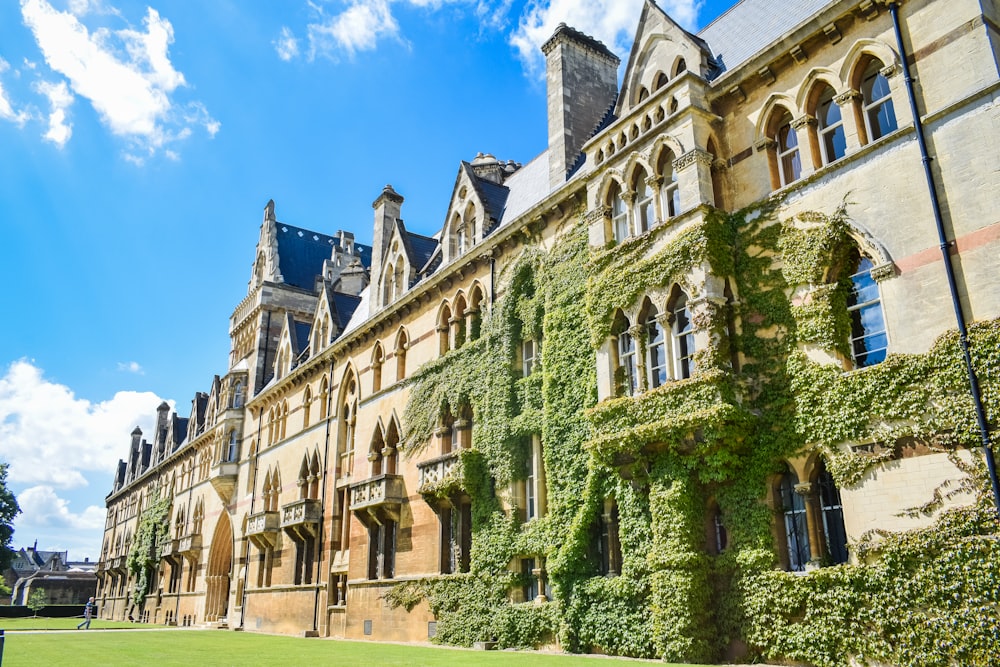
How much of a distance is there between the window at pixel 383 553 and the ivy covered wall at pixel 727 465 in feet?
18.1

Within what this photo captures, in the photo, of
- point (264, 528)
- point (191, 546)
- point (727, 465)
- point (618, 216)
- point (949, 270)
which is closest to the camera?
point (949, 270)

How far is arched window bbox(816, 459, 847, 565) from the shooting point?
1459cm

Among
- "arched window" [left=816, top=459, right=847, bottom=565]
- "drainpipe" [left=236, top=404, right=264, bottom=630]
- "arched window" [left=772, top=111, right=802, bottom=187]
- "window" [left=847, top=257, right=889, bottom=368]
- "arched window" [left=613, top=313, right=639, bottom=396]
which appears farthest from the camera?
"drainpipe" [left=236, top=404, right=264, bottom=630]

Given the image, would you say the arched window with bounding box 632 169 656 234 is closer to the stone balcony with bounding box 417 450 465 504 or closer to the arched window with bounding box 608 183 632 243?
the arched window with bounding box 608 183 632 243

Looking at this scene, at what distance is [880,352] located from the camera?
1466 centimetres

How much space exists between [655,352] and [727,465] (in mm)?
3684

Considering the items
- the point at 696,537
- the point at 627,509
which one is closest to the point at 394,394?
the point at 627,509

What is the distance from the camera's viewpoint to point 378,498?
28.0 meters

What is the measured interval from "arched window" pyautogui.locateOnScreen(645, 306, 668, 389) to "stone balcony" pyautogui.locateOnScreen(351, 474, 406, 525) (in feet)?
41.6

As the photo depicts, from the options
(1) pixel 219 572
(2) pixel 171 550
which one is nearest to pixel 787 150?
(1) pixel 219 572

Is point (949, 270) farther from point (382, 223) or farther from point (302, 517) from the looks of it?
point (302, 517)

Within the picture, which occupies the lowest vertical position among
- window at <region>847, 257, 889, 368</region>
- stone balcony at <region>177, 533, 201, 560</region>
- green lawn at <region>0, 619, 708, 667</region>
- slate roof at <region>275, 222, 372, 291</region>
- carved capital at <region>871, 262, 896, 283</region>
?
green lawn at <region>0, 619, 708, 667</region>

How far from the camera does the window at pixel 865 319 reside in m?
14.7

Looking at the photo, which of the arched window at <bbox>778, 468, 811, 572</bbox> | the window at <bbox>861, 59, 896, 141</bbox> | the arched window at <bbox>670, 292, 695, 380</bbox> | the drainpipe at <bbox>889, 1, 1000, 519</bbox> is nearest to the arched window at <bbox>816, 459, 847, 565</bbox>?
the arched window at <bbox>778, 468, 811, 572</bbox>
